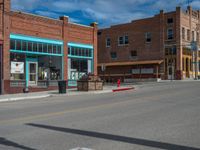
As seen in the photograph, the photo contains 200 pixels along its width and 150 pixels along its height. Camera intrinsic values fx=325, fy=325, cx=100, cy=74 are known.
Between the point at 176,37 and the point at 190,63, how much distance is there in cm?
649

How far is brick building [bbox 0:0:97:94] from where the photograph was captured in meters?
26.2

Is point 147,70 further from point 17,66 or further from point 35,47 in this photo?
point 17,66

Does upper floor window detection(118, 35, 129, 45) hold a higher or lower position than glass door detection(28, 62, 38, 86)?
higher

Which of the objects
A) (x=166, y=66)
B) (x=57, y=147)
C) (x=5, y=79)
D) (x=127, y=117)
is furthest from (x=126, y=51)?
(x=57, y=147)

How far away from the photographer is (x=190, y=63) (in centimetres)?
6028

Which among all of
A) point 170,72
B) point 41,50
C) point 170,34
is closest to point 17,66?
point 41,50

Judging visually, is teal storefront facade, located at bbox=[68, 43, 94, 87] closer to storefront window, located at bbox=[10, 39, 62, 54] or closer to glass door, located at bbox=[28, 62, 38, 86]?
storefront window, located at bbox=[10, 39, 62, 54]

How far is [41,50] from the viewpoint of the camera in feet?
96.5

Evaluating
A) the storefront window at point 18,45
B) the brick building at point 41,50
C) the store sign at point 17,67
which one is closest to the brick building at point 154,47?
the brick building at point 41,50

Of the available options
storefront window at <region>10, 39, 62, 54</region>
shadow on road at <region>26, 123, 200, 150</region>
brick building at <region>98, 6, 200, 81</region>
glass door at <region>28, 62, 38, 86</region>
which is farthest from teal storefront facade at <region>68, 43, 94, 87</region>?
shadow on road at <region>26, 123, 200, 150</region>

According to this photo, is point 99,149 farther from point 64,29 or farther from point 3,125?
point 64,29

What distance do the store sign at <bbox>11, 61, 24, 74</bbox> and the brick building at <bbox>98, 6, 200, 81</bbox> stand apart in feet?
90.3

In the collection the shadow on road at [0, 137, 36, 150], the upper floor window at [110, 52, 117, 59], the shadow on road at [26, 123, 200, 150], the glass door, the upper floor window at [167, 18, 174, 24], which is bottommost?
the shadow on road at [0, 137, 36, 150]

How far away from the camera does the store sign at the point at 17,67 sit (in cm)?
2684
